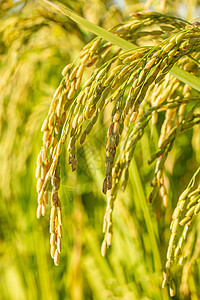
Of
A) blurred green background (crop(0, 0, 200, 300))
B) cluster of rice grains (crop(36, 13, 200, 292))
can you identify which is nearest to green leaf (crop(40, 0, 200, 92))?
cluster of rice grains (crop(36, 13, 200, 292))

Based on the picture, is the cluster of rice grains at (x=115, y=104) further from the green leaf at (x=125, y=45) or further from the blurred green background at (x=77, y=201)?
the blurred green background at (x=77, y=201)

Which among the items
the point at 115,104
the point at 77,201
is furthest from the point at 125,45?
the point at 77,201

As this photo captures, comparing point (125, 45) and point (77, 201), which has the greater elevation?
point (125, 45)

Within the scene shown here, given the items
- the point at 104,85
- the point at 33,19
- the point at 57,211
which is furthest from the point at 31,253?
the point at 104,85

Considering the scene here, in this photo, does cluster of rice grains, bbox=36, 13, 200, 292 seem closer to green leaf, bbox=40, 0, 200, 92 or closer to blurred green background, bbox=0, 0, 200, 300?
green leaf, bbox=40, 0, 200, 92

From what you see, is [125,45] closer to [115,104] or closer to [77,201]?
[115,104]

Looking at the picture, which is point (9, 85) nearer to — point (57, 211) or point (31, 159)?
point (31, 159)

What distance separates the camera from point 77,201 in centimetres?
172

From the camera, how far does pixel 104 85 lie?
701 millimetres

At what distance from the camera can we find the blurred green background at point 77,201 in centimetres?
140

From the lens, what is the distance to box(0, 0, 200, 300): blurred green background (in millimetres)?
1400

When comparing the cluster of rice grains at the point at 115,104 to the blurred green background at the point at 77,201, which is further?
the blurred green background at the point at 77,201

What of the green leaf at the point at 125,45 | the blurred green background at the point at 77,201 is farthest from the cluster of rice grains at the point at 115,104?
the blurred green background at the point at 77,201

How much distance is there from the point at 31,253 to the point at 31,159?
406mm
